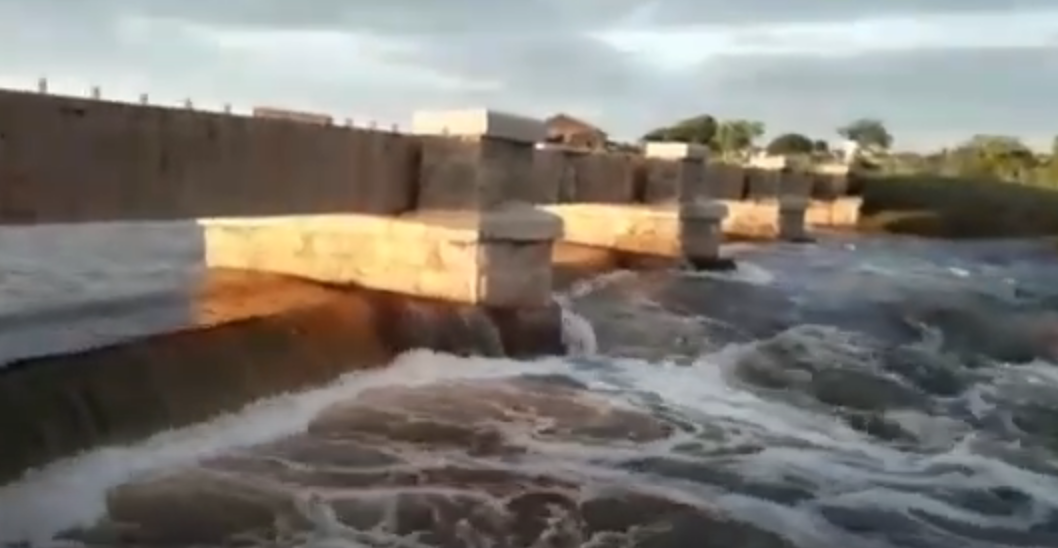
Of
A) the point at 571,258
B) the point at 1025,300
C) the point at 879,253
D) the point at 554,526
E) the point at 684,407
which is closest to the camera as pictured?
the point at 554,526

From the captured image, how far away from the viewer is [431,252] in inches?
388

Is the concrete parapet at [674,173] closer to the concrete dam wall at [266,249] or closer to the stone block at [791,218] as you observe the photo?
the concrete dam wall at [266,249]

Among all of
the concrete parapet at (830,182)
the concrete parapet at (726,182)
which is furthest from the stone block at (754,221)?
the concrete parapet at (830,182)

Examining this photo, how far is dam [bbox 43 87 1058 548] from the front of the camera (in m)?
5.69

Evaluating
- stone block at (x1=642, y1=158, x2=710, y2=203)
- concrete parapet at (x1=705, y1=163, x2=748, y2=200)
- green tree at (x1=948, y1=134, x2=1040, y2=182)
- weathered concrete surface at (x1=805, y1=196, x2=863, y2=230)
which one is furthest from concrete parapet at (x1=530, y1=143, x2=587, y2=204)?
green tree at (x1=948, y1=134, x2=1040, y2=182)

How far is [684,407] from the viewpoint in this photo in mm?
8312

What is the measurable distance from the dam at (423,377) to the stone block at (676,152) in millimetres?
4169

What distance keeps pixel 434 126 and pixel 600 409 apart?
3458mm

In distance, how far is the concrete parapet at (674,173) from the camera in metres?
17.4

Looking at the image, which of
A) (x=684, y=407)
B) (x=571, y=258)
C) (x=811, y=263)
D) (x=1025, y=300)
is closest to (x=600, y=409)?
(x=684, y=407)

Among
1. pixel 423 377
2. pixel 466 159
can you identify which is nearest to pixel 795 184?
pixel 466 159

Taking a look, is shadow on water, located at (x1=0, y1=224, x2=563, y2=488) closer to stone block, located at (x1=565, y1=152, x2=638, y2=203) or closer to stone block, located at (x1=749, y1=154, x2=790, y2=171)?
stone block, located at (x1=565, y1=152, x2=638, y2=203)

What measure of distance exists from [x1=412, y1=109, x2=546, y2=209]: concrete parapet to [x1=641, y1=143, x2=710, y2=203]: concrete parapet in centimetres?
708

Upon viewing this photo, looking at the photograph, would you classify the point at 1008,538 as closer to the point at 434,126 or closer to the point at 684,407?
the point at 684,407
